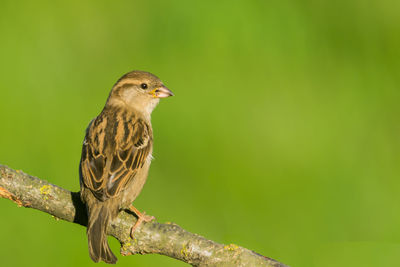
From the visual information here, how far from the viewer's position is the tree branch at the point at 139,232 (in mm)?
4039

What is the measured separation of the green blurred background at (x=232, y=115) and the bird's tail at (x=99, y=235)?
1715mm

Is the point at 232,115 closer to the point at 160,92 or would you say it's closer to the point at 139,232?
the point at 160,92

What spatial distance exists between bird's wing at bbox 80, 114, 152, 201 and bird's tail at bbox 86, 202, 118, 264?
14 cm

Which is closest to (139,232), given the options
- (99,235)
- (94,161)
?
(99,235)

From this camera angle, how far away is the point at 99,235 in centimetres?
454

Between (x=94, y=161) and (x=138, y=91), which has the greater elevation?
(x=138, y=91)

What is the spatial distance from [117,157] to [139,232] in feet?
2.78

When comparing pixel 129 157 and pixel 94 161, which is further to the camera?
pixel 129 157

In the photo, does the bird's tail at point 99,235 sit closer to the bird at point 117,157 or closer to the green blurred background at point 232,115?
the bird at point 117,157

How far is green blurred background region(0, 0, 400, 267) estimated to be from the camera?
261 inches

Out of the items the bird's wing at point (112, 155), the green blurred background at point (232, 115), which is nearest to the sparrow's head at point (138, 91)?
the bird's wing at point (112, 155)

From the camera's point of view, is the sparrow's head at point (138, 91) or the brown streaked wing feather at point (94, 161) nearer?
the brown streaked wing feather at point (94, 161)

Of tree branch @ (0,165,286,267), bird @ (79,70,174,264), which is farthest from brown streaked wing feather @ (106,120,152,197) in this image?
tree branch @ (0,165,286,267)

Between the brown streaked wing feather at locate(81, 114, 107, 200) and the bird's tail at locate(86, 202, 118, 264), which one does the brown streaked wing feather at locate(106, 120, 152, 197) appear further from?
the bird's tail at locate(86, 202, 118, 264)
